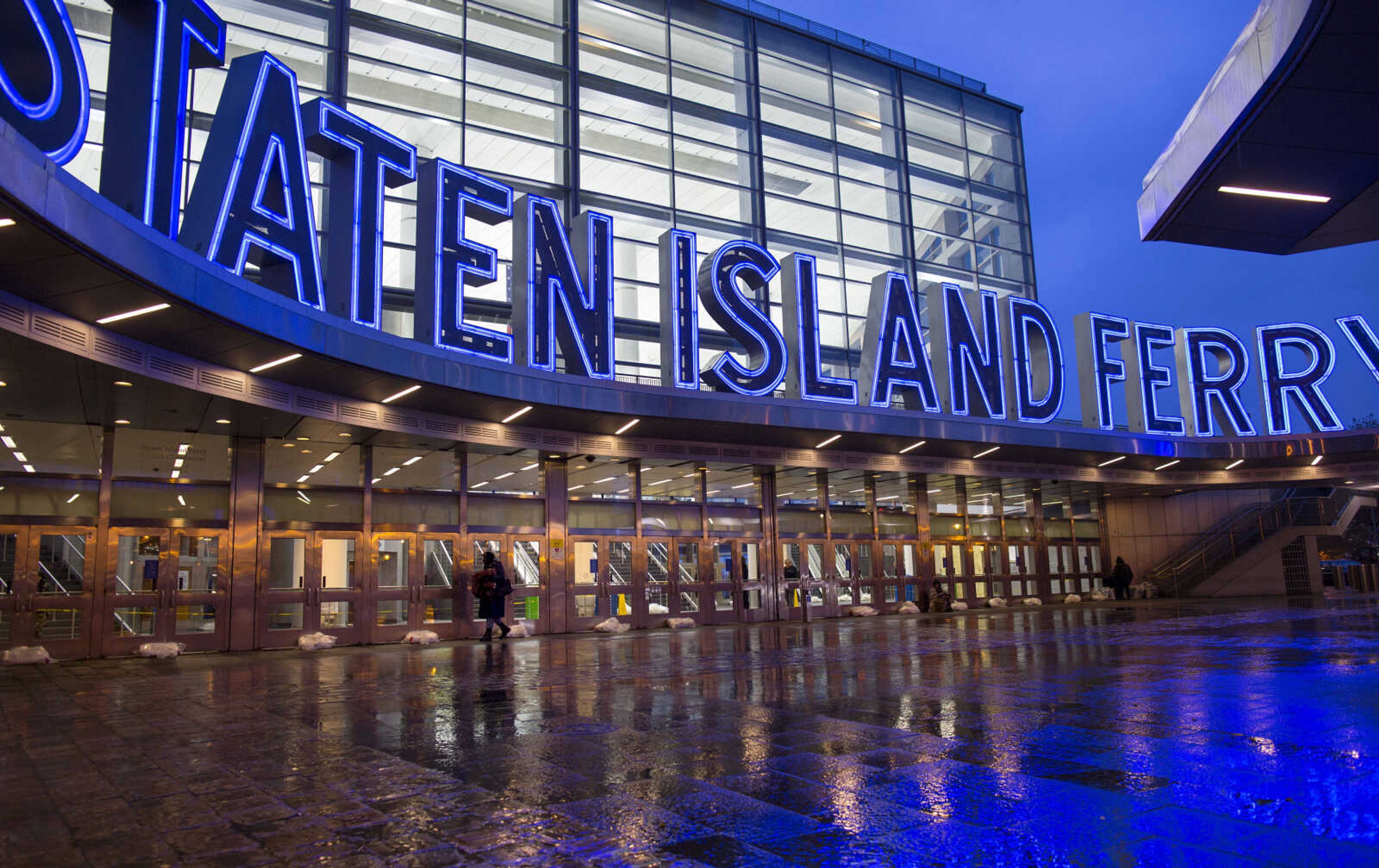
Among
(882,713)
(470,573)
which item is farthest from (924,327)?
(882,713)

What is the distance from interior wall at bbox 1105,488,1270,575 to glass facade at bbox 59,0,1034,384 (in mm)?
11329

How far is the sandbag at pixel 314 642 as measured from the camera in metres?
18.3

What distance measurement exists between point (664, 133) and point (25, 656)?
26463 millimetres

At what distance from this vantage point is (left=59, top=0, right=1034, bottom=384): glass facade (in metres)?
30.1

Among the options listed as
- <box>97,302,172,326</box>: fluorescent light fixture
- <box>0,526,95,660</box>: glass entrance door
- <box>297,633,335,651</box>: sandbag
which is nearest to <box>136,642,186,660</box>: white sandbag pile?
<box>0,526,95,660</box>: glass entrance door

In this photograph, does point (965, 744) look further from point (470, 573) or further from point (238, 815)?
point (470, 573)

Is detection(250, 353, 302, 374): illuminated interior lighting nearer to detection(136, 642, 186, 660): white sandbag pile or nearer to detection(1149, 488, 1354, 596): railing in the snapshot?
detection(136, 642, 186, 660): white sandbag pile

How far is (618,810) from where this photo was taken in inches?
196

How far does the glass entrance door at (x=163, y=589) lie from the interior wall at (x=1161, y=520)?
31.1m

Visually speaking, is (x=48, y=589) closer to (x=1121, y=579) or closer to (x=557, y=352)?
(x=557, y=352)

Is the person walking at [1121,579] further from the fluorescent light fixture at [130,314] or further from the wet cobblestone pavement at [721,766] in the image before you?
the fluorescent light fixture at [130,314]

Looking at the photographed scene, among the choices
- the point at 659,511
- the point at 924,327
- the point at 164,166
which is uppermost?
the point at 924,327

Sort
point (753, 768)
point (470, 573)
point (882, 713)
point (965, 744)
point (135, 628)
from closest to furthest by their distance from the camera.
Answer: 1. point (753, 768)
2. point (965, 744)
3. point (882, 713)
4. point (135, 628)
5. point (470, 573)

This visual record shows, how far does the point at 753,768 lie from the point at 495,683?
5977 mm
